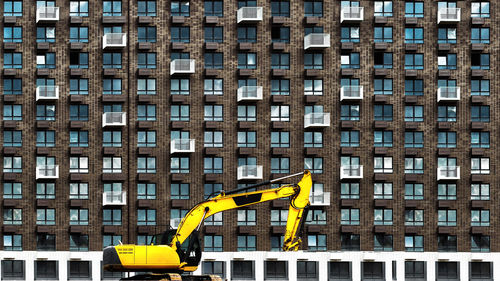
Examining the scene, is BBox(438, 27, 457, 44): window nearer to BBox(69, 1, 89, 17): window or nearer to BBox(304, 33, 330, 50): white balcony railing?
BBox(304, 33, 330, 50): white balcony railing

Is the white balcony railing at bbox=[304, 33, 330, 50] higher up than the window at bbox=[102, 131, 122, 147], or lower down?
higher up

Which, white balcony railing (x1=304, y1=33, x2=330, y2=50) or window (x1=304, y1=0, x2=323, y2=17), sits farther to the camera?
window (x1=304, y1=0, x2=323, y2=17)

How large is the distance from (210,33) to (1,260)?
1231 inches

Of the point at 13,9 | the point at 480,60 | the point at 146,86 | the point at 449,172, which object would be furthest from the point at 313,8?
the point at 13,9

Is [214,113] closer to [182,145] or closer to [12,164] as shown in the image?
[182,145]

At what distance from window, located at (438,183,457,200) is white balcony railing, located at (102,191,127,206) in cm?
3239

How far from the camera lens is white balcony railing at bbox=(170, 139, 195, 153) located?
307 ft

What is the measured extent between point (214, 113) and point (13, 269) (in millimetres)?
25751

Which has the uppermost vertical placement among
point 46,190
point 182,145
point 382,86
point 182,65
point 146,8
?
point 146,8

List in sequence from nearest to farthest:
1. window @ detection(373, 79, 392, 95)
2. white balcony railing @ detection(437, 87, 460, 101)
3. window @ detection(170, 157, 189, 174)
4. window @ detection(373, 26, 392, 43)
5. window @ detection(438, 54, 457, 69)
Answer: window @ detection(170, 157, 189, 174)
white balcony railing @ detection(437, 87, 460, 101)
window @ detection(373, 79, 392, 95)
window @ detection(373, 26, 392, 43)
window @ detection(438, 54, 457, 69)

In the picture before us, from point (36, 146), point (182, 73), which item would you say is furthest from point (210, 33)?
point (36, 146)

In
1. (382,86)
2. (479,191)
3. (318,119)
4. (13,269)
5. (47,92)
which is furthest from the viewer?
(382,86)

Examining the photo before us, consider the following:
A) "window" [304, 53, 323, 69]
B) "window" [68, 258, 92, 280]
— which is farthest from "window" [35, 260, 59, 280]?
"window" [304, 53, 323, 69]

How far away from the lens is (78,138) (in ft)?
310
